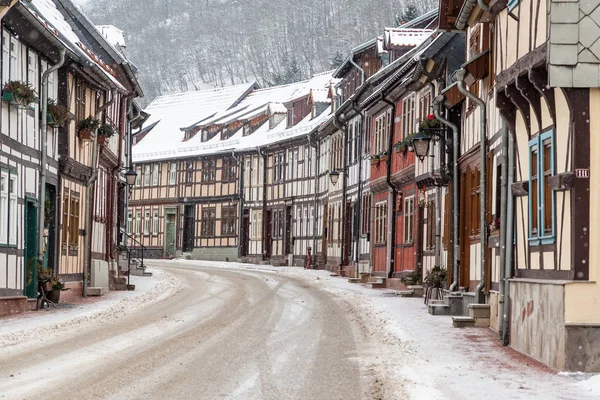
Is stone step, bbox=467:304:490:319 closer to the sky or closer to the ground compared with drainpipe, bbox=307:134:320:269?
closer to the ground

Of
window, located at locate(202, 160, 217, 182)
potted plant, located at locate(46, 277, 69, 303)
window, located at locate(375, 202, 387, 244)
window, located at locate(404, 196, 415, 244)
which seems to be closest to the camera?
potted plant, located at locate(46, 277, 69, 303)

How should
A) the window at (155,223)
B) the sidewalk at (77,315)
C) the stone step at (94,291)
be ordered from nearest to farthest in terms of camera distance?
the sidewalk at (77,315) < the stone step at (94,291) < the window at (155,223)

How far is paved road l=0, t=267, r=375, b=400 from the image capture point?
36.3 feet

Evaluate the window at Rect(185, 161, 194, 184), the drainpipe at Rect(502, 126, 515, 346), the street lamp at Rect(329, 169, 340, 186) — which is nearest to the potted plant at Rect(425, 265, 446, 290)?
the drainpipe at Rect(502, 126, 515, 346)

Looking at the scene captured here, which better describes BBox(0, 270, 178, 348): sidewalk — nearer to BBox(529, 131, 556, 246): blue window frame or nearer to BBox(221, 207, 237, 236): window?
BBox(529, 131, 556, 246): blue window frame

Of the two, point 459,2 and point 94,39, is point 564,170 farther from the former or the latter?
point 94,39

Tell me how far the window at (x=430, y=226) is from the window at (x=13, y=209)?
10.3 metres

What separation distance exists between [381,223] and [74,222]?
11201mm

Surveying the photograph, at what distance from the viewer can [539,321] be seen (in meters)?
14.2

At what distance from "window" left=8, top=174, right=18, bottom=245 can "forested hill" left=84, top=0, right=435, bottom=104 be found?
119 m

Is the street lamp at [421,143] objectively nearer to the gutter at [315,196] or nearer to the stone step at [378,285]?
the stone step at [378,285]

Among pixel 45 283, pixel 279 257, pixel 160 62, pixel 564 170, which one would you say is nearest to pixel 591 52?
pixel 564 170

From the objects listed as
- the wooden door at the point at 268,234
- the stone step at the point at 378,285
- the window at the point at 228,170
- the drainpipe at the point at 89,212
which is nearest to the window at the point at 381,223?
the stone step at the point at 378,285

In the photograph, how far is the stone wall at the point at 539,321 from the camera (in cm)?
1330
